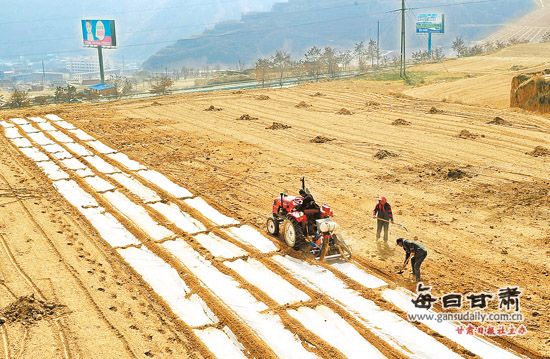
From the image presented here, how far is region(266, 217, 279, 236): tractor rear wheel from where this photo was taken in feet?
46.3

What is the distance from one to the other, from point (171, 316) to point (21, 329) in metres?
2.69

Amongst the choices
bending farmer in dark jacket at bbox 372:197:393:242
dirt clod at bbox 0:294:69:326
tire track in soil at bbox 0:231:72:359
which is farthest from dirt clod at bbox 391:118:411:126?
dirt clod at bbox 0:294:69:326

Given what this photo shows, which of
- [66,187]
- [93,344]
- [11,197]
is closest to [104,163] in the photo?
[66,187]

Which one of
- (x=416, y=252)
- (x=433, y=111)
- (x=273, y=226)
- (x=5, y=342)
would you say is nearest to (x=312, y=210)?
(x=273, y=226)

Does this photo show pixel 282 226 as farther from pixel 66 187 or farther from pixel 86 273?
pixel 66 187

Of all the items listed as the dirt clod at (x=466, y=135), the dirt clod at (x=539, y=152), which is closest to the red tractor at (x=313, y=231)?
the dirt clod at (x=539, y=152)

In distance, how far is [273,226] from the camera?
558 inches

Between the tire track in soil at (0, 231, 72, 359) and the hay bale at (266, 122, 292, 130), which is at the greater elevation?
the hay bale at (266, 122, 292, 130)

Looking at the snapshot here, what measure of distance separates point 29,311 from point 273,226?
6.27 meters

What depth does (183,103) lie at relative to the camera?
39.1 meters

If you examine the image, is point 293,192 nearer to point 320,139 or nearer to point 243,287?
point 243,287

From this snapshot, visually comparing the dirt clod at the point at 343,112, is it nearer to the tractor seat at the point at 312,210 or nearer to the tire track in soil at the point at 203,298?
the tire track in soil at the point at 203,298

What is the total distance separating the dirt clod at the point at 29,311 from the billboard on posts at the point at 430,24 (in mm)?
83661

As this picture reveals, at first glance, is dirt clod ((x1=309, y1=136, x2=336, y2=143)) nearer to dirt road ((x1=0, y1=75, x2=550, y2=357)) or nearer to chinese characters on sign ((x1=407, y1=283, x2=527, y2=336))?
dirt road ((x1=0, y1=75, x2=550, y2=357))
